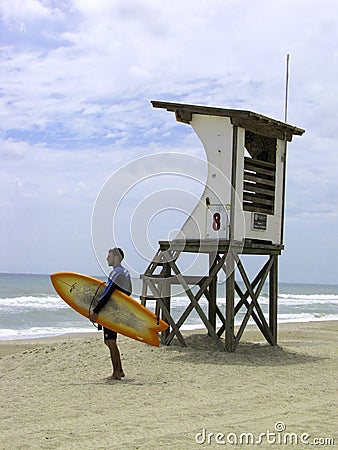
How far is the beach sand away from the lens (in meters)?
5.69

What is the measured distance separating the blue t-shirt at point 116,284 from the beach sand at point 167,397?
1.04 meters

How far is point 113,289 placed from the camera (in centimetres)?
894

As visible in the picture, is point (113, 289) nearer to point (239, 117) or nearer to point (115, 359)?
point (115, 359)

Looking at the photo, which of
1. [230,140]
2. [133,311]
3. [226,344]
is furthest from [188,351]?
[230,140]

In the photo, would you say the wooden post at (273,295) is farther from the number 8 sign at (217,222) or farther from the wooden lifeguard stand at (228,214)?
the number 8 sign at (217,222)

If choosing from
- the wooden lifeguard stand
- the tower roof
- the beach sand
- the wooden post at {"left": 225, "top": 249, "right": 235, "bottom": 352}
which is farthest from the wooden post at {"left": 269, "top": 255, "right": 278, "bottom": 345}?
the tower roof

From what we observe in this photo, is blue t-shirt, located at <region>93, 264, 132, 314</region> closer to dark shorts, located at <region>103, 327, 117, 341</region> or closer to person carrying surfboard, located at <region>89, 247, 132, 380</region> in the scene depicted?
person carrying surfboard, located at <region>89, 247, 132, 380</region>

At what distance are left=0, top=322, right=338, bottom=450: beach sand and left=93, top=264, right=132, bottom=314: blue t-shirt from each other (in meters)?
1.04

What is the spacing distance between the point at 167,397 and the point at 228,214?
13.3 feet

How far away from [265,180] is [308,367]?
3418mm

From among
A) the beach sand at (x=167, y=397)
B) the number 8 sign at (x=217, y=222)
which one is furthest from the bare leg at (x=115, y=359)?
the number 8 sign at (x=217, y=222)

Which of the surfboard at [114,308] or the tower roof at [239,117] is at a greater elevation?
the tower roof at [239,117]

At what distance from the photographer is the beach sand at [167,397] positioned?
569cm

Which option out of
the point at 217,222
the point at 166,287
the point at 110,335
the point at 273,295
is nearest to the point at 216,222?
the point at 217,222
